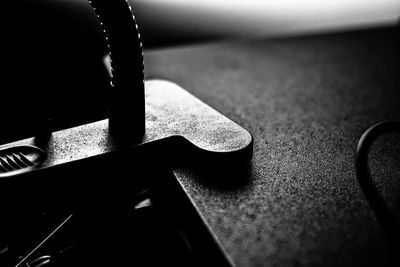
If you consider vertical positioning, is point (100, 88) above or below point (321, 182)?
below

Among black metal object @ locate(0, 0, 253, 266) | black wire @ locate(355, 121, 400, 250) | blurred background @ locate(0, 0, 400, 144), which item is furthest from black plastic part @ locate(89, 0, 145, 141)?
black wire @ locate(355, 121, 400, 250)

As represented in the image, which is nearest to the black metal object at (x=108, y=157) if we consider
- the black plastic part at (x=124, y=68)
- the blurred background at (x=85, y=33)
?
the black plastic part at (x=124, y=68)

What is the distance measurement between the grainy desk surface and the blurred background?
28cm

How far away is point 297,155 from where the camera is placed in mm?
659

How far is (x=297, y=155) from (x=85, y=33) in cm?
124

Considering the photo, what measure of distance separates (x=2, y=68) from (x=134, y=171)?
2.25 feet

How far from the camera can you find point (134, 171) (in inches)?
24.5

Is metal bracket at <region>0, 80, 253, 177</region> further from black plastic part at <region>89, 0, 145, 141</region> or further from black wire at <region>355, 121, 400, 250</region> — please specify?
black wire at <region>355, 121, 400, 250</region>

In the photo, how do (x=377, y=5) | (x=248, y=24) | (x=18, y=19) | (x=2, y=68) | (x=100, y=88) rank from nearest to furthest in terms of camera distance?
(x=2, y=68)
(x=100, y=88)
(x=18, y=19)
(x=248, y=24)
(x=377, y=5)

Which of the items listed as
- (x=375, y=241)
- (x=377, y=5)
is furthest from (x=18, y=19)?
(x=377, y=5)

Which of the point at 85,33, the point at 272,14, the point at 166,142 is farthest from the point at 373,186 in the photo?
the point at 272,14

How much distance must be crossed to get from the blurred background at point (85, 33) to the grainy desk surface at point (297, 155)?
28 centimetres

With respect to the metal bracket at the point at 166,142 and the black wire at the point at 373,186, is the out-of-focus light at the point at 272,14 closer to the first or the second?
the metal bracket at the point at 166,142

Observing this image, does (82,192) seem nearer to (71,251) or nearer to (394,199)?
(71,251)
